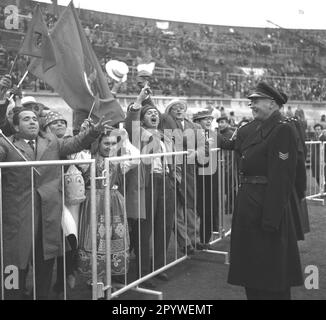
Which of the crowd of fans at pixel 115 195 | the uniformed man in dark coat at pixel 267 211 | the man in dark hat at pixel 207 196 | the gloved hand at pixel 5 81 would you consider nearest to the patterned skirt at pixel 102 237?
the crowd of fans at pixel 115 195

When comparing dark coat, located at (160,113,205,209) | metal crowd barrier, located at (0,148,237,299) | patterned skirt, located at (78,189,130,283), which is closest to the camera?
metal crowd barrier, located at (0,148,237,299)

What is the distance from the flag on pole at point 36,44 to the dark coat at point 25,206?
0.95m

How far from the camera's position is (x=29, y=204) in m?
3.44

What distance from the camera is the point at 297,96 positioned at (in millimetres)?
28156

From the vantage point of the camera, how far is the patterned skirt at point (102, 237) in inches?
152

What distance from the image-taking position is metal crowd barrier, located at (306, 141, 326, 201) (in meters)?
9.20

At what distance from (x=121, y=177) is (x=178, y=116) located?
167cm

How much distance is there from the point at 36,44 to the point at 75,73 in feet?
1.46

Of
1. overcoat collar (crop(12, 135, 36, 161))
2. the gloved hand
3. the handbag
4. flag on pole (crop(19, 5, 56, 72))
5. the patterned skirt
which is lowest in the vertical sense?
the patterned skirt

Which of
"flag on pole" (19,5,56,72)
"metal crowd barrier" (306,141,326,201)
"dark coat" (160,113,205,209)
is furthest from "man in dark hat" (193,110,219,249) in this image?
"metal crowd barrier" (306,141,326,201)

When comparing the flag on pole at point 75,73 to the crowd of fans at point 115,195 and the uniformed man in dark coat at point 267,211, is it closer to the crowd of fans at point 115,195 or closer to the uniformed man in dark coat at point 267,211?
the crowd of fans at point 115,195

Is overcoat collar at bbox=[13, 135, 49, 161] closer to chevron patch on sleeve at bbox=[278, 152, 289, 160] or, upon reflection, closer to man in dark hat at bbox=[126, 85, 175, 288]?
man in dark hat at bbox=[126, 85, 175, 288]
